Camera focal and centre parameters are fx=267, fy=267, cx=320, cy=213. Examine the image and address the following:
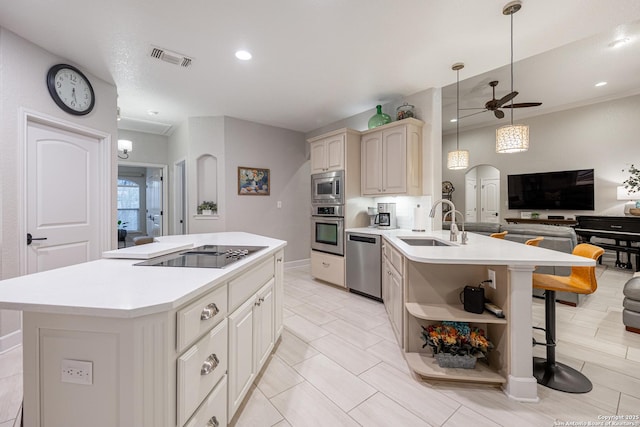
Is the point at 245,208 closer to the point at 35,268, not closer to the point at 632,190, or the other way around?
the point at 35,268

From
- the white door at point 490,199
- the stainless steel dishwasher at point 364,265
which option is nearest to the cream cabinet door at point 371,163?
the stainless steel dishwasher at point 364,265

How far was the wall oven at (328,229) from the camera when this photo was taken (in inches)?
150

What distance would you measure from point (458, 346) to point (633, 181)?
5415mm

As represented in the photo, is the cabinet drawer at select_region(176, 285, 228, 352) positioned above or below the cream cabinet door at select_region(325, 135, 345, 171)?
below

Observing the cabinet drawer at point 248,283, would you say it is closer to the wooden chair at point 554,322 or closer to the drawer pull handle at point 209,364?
the drawer pull handle at point 209,364

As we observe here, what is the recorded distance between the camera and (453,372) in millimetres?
1778

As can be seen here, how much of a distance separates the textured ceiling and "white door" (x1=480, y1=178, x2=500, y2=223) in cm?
346

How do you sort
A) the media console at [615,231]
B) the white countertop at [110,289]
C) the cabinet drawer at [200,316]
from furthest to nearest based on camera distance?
the media console at [615,231], the cabinet drawer at [200,316], the white countertop at [110,289]

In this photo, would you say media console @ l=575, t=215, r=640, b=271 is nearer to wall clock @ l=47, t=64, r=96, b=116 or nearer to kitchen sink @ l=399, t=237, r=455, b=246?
kitchen sink @ l=399, t=237, r=455, b=246

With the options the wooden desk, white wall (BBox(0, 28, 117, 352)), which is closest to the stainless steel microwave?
white wall (BBox(0, 28, 117, 352))

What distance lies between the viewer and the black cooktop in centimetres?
142

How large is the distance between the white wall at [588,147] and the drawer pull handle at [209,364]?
6911 mm

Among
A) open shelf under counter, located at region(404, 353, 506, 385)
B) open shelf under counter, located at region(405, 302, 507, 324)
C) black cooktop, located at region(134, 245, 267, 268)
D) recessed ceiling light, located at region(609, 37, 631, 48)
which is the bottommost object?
open shelf under counter, located at region(404, 353, 506, 385)

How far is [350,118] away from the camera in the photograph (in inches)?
177
